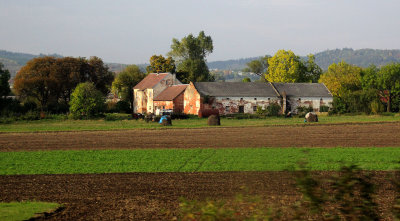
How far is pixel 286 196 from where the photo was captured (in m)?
14.1

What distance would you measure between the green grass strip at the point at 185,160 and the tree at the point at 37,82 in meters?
55.0

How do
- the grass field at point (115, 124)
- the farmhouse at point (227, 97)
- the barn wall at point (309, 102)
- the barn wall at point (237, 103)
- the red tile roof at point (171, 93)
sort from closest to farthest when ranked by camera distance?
the grass field at point (115, 124), the farmhouse at point (227, 97), the barn wall at point (237, 103), the red tile roof at point (171, 93), the barn wall at point (309, 102)

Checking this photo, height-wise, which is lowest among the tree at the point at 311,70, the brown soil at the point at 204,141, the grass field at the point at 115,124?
the brown soil at the point at 204,141

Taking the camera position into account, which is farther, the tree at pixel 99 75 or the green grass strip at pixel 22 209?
the tree at pixel 99 75

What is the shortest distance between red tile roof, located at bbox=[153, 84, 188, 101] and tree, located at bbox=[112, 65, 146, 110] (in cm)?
1476

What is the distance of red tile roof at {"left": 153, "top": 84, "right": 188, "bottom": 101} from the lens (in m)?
76.8

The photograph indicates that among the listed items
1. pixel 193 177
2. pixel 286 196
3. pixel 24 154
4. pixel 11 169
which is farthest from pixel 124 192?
pixel 24 154

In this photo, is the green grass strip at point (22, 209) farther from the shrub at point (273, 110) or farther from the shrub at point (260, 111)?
the shrub at point (260, 111)

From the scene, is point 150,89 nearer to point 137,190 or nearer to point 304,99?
point 304,99

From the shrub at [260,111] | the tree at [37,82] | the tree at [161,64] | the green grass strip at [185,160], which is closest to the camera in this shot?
the green grass strip at [185,160]

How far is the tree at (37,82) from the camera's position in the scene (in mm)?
77912

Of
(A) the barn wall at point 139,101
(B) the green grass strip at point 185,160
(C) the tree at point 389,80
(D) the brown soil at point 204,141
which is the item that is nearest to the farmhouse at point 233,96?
(A) the barn wall at point 139,101

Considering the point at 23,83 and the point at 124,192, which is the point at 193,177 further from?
the point at 23,83

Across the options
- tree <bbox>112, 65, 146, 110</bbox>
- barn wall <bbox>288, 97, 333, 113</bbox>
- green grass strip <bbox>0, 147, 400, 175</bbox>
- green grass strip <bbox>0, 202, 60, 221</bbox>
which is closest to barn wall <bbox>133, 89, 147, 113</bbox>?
tree <bbox>112, 65, 146, 110</bbox>
